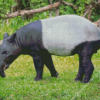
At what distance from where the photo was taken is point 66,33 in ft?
17.2

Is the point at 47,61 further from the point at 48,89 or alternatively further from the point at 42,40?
the point at 48,89

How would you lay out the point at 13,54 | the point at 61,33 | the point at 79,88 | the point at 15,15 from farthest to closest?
the point at 15,15
the point at 13,54
the point at 61,33
the point at 79,88

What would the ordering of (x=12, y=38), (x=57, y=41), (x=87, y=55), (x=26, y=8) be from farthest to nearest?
(x=26, y=8) → (x=12, y=38) → (x=57, y=41) → (x=87, y=55)

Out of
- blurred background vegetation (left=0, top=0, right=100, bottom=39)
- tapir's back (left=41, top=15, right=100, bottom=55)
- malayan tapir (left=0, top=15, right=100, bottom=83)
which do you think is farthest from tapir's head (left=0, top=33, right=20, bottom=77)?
blurred background vegetation (left=0, top=0, right=100, bottom=39)

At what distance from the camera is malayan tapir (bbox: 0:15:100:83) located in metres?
5.14

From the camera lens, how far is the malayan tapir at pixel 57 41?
16.9 feet

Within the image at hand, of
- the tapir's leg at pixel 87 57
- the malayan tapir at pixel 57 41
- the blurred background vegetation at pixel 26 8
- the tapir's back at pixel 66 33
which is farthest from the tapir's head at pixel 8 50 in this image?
the blurred background vegetation at pixel 26 8

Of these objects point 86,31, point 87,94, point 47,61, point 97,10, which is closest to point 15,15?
point 97,10

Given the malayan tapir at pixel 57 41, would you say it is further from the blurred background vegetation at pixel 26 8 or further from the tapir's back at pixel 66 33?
the blurred background vegetation at pixel 26 8

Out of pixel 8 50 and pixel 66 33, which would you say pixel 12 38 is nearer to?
pixel 8 50

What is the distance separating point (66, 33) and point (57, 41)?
0.89ft

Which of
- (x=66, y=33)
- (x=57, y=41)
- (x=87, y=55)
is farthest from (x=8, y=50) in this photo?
(x=87, y=55)

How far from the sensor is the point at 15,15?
11.7 meters

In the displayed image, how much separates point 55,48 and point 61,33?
370 millimetres
